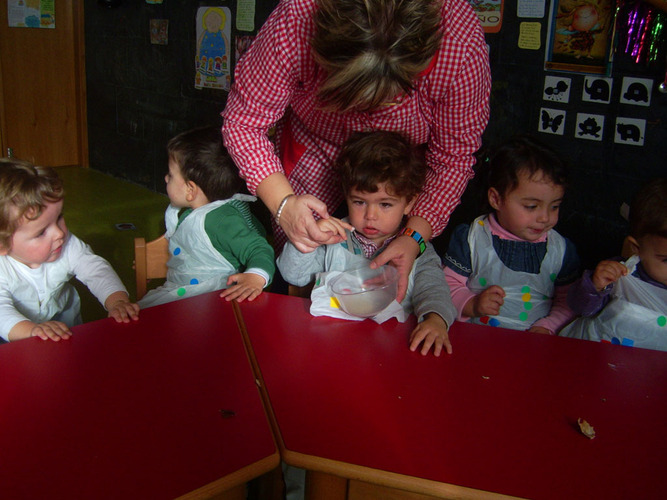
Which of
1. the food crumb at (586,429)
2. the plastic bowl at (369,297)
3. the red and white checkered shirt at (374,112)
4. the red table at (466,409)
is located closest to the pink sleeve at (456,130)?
the red and white checkered shirt at (374,112)

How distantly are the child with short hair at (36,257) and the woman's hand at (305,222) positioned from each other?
0.49 metres

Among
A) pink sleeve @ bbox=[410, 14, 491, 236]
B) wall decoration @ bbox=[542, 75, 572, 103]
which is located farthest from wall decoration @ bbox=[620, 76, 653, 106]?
pink sleeve @ bbox=[410, 14, 491, 236]

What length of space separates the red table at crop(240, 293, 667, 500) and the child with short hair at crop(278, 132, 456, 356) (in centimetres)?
30

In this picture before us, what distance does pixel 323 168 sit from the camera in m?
1.92

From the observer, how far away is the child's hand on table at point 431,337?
1.28 m

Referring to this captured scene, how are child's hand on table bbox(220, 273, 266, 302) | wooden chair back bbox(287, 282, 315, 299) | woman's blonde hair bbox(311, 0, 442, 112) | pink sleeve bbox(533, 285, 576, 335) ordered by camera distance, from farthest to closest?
pink sleeve bbox(533, 285, 576, 335) → wooden chair back bbox(287, 282, 315, 299) → child's hand on table bbox(220, 273, 266, 302) → woman's blonde hair bbox(311, 0, 442, 112)

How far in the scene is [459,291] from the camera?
6.49 feet

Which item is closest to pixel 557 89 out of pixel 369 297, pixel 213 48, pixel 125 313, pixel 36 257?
pixel 369 297

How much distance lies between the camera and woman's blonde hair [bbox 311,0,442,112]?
1.21 m

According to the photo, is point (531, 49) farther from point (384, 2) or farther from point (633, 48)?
point (384, 2)

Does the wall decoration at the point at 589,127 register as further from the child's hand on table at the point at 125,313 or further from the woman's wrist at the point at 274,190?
the child's hand on table at the point at 125,313

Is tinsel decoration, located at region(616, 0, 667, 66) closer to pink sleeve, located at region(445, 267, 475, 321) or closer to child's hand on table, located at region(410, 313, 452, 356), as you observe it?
pink sleeve, located at region(445, 267, 475, 321)

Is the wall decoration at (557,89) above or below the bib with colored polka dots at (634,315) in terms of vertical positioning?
above

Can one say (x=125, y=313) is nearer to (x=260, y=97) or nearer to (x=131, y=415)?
(x=131, y=415)
